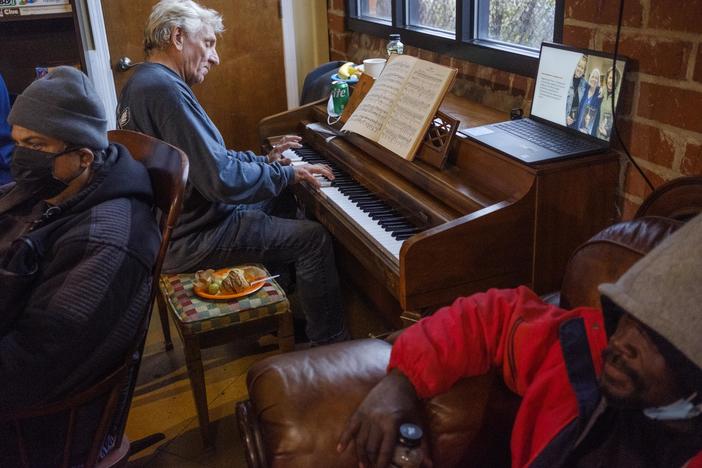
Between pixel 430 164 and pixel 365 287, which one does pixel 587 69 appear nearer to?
pixel 430 164

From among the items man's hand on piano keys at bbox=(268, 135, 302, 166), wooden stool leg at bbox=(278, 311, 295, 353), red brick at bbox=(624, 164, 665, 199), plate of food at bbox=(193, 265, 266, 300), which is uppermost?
red brick at bbox=(624, 164, 665, 199)

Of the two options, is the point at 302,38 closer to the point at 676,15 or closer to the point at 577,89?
the point at 577,89

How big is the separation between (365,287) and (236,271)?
82 centimetres

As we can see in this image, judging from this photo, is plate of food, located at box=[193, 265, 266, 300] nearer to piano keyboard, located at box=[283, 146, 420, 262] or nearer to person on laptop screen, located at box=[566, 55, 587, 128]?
piano keyboard, located at box=[283, 146, 420, 262]

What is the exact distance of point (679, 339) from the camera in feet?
2.51

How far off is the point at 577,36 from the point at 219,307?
1266mm

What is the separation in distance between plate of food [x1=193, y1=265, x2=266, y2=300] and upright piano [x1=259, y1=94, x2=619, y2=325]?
0.32 m

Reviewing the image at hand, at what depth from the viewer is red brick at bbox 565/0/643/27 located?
1.62 meters

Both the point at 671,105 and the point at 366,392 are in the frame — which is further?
the point at 671,105

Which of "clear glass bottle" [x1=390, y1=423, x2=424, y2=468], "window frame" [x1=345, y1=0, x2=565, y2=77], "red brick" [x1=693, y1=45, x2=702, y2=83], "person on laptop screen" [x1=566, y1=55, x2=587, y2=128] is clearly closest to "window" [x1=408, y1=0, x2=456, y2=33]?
"window frame" [x1=345, y1=0, x2=565, y2=77]

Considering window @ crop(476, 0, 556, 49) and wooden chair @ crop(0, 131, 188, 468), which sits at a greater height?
window @ crop(476, 0, 556, 49)

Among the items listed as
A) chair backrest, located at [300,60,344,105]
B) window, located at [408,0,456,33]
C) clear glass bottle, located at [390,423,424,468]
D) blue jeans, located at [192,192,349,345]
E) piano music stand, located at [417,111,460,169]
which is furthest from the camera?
chair backrest, located at [300,60,344,105]

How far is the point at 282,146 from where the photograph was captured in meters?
2.64

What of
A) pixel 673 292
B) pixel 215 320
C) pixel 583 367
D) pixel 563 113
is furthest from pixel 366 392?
pixel 563 113
